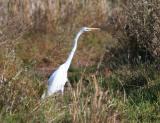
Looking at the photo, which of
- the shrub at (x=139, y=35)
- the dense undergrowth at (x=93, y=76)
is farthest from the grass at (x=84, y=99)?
the shrub at (x=139, y=35)

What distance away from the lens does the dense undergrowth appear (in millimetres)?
7406

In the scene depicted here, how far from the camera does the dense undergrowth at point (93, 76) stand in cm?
741

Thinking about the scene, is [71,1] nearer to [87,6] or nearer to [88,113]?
[87,6]

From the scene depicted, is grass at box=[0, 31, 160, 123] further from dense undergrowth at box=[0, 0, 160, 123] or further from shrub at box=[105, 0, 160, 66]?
shrub at box=[105, 0, 160, 66]

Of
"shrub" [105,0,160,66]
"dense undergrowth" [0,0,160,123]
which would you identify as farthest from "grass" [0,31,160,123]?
"shrub" [105,0,160,66]

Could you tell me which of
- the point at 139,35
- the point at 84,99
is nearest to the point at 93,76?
the point at 84,99

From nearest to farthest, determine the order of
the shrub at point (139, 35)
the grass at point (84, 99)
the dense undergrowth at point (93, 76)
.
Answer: the grass at point (84, 99) → the dense undergrowth at point (93, 76) → the shrub at point (139, 35)

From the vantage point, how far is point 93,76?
8.07 metres

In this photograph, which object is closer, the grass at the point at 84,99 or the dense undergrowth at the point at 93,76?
the grass at the point at 84,99

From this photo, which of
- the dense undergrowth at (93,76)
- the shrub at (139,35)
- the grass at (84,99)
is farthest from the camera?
the shrub at (139,35)

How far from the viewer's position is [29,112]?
24.7 ft

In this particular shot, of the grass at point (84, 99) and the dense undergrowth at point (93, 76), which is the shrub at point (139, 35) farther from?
the grass at point (84, 99)

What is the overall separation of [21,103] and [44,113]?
1.88 feet

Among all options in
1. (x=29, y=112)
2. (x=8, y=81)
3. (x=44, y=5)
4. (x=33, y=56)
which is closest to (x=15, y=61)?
(x=8, y=81)
